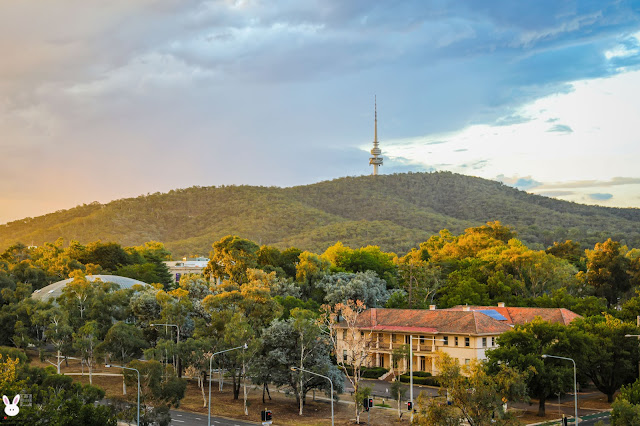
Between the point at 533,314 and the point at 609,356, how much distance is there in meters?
21.7

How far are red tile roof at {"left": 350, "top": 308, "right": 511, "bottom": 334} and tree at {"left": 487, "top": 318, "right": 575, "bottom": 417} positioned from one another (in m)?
12.0

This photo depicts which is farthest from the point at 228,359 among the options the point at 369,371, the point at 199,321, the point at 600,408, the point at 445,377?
the point at 600,408

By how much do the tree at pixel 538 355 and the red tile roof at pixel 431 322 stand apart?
39.3 feet

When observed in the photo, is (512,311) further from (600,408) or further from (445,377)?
(445,377)

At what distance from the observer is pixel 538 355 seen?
65.2 m

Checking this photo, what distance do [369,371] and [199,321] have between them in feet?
74.3

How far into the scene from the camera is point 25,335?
86250mm

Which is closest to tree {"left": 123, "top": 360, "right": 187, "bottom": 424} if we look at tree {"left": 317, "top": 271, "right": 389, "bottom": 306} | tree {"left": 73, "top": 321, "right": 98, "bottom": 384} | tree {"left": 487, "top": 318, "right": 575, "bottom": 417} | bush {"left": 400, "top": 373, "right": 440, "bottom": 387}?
tree {"left": 73, "top": 321, "right": 98, "bottom": 384}

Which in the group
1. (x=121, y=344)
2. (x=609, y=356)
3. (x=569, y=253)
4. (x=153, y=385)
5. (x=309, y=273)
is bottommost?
(x=153, y=385)

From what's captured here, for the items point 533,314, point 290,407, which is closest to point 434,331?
point 533,314

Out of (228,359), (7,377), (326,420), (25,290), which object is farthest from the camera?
(25,290)

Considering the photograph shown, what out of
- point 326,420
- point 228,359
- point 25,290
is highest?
point 25,290

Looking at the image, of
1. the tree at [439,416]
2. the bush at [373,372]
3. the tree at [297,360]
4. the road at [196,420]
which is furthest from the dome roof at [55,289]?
the tree at [439,416]

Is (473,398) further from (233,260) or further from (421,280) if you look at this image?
(233,260)
